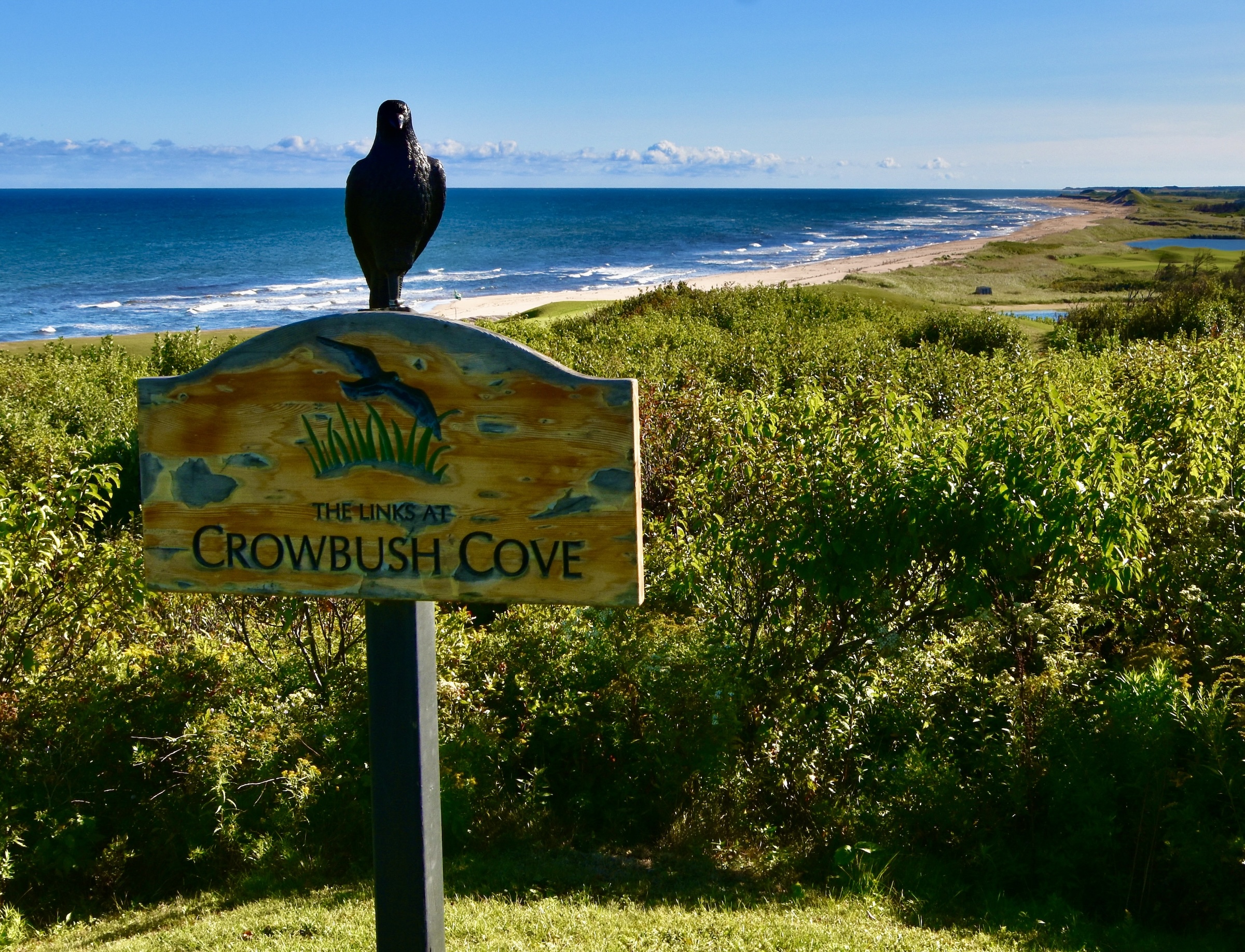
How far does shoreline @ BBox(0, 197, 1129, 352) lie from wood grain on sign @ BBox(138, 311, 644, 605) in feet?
64.8

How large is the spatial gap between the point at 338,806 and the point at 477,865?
2.91 feet

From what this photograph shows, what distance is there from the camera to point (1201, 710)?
4645 mm

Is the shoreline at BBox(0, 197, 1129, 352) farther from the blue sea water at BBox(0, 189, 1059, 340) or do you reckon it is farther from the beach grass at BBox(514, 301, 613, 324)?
the blue sea water at BBox(0, 189, 1059, 340)

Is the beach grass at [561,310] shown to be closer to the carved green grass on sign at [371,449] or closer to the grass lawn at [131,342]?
the grass lawn at [131,342]

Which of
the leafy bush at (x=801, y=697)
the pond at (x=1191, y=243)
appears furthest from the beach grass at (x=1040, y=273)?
the leafy bush at (x=801, y=697)

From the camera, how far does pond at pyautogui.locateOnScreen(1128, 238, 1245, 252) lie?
8006cm

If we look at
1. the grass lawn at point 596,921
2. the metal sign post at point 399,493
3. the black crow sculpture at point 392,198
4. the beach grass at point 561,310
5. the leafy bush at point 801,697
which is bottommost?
the grass lawn at point 596,921

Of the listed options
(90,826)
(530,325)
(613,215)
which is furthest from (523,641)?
(613,215)

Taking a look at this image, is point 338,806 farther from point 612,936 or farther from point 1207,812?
point 1207,812

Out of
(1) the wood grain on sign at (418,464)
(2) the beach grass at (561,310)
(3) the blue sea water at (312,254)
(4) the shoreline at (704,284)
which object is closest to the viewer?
(1) the wood grain on sign at (418,464)

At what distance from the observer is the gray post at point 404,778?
2988 mm

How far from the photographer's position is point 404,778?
301cm

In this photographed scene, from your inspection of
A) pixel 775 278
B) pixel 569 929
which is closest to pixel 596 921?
pixel 569 929

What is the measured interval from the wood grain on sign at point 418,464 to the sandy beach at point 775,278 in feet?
76.6
